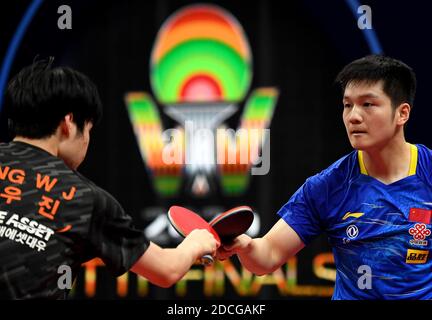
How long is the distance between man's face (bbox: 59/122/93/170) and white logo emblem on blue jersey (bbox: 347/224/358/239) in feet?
3.32

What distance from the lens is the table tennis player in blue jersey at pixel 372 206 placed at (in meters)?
2.60

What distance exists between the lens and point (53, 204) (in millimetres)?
2070

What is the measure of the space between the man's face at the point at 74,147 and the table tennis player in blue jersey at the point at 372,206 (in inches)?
29.5

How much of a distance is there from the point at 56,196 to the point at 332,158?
313 centimetres

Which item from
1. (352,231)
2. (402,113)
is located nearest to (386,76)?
(402,113)

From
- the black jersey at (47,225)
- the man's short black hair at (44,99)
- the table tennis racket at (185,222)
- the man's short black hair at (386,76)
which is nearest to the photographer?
the black jersey at (47,225)

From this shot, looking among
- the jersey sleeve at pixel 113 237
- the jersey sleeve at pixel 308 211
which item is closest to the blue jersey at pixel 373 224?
the jersey sleeve at pixel 308 211

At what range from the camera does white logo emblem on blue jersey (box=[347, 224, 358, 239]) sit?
265 cm

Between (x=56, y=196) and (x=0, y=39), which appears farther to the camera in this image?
(x=0, y=39)

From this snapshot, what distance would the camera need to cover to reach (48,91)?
7.10 feet

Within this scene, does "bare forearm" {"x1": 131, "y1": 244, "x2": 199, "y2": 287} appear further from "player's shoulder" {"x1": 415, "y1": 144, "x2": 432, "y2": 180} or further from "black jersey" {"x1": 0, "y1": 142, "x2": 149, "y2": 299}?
"player's shoulder" {"x1": 415, "y1": 144, "x2": 432, "y2": 180}

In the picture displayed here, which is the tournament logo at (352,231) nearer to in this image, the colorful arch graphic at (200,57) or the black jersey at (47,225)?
the black jersey at (47,225)

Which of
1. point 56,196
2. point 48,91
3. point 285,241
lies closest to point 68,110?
point 48,91

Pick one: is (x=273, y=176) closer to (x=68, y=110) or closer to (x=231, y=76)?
(x=231, y=76)
